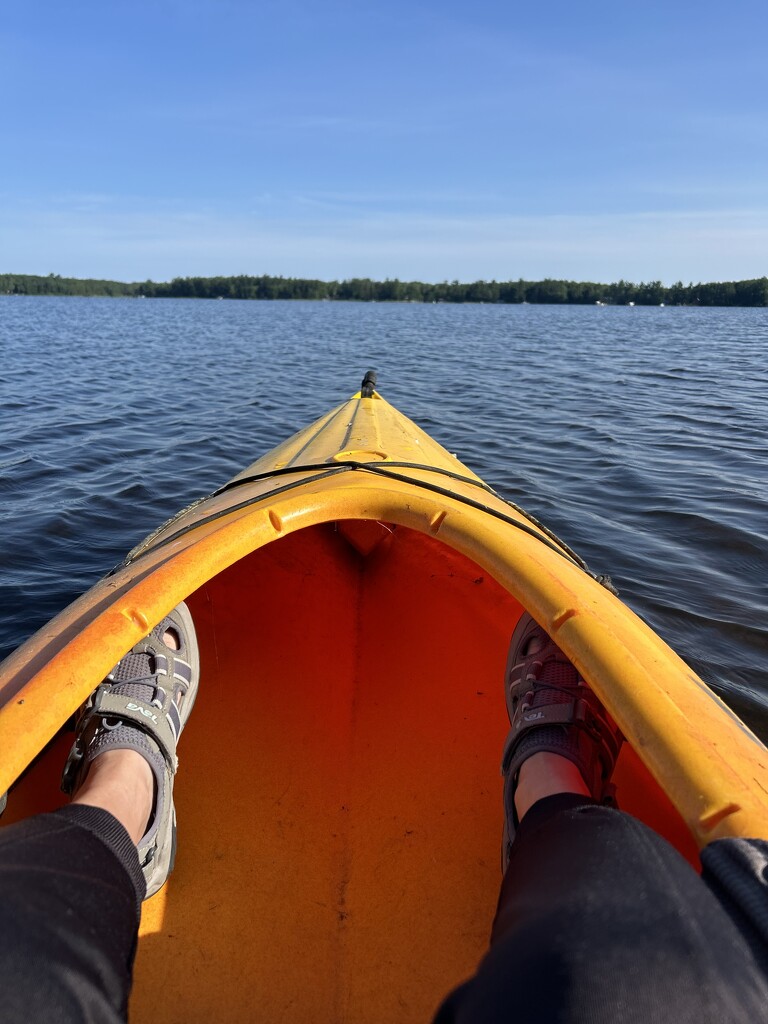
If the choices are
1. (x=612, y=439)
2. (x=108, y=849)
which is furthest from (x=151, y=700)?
(x=612, y=439)

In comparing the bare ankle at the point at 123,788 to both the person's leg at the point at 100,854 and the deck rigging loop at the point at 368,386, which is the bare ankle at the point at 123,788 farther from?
the deck rigging loop at the point at 368,386

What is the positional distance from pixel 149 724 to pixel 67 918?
0.67 m

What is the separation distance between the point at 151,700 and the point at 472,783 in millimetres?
1102

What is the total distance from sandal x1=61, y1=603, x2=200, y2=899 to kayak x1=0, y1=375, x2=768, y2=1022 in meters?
0.21

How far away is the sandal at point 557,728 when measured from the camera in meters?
1.50

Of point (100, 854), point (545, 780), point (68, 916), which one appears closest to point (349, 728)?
point (545, 780)

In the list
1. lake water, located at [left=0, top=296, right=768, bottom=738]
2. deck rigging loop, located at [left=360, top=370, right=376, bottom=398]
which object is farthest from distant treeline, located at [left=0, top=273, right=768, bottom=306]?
deck rigging loop, located at [left=360, top=370, right=376, bottom=398]

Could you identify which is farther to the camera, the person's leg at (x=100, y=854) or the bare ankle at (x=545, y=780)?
the bare ankle at (x=545, y=780)

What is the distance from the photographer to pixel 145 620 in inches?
58.1

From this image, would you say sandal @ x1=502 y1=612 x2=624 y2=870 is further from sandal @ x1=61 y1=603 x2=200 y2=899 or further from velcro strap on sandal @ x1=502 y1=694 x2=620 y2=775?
sandal @ x1=61 y1=603 x2=200 y2=899

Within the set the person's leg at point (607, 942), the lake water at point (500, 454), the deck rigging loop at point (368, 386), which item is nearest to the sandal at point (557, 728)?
the person's leg at point (607, 942)

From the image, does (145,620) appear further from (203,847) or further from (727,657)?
(727,657)

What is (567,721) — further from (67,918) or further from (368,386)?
(368,386)

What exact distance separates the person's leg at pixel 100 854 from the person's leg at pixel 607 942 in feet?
1.65
